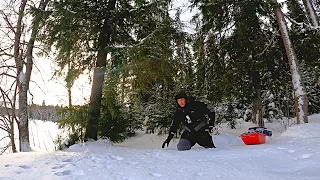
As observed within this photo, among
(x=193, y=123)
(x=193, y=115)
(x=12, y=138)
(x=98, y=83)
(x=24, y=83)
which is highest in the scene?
(x=24, y=83)

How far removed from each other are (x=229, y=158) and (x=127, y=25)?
4.46 m

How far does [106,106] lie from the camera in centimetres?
684

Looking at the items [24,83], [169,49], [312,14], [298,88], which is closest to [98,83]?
[169,49]

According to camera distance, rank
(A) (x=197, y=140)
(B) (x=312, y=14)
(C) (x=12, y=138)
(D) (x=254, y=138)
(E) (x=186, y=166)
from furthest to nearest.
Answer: (C) (x=12, y=138) < (B) (x=312, y=14) < (A) (x=197, y=140) < (D) (x=254, y=138) < (E) (x=186, y=166)

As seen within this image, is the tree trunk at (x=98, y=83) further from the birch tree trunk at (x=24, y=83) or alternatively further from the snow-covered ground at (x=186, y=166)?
the snow-covered ground at (x=186, y=166)

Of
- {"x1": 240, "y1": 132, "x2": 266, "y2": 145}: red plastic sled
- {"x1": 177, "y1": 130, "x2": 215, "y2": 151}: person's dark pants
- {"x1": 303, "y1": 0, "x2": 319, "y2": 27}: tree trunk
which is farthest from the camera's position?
{"x1": 303, "y1": 0, "x2": 319, "y2": 27}: tree trunk

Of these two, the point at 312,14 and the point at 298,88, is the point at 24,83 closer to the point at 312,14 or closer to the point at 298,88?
the point at 298,88

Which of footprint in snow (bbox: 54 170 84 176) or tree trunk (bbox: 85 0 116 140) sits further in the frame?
tree trunk (bbox: 85 0 116 140)

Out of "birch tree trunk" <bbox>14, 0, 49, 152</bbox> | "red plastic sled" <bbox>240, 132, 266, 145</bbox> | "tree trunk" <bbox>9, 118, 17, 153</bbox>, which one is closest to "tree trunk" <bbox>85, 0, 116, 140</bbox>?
"birch tree trunk" <bbox>14, 0, 49, 152</bbox>

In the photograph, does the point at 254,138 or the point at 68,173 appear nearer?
the point at 68,173

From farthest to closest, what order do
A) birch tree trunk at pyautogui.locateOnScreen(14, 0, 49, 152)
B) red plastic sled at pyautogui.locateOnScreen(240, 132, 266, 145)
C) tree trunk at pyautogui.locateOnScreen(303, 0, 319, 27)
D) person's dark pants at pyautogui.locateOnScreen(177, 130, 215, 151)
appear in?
birch tree trunk at pyautogui.locateOnScreen(14, 0, 49, 152) → tree trunk at pyautogui.locateOnScreen(303, 0, 319, 27) → person's dark pants at pyautogui.locateOnScreen(177, 130, 215, 151) → red plastic sled at pyautogui.locateOnScreen(240, 132, 266, 145)

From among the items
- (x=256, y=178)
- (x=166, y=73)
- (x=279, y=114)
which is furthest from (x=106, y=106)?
(x=279, y=114)

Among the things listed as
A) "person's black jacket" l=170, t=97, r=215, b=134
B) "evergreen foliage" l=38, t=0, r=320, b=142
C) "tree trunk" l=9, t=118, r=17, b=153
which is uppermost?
"evergreen foliage" l=38, t=0, r=320, b=142

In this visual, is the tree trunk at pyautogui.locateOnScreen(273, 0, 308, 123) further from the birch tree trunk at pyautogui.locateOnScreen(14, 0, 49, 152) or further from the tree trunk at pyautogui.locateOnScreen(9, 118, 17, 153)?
the tree trunk at pyautogui.locateOnScreen(9, 118, 17, 153)
